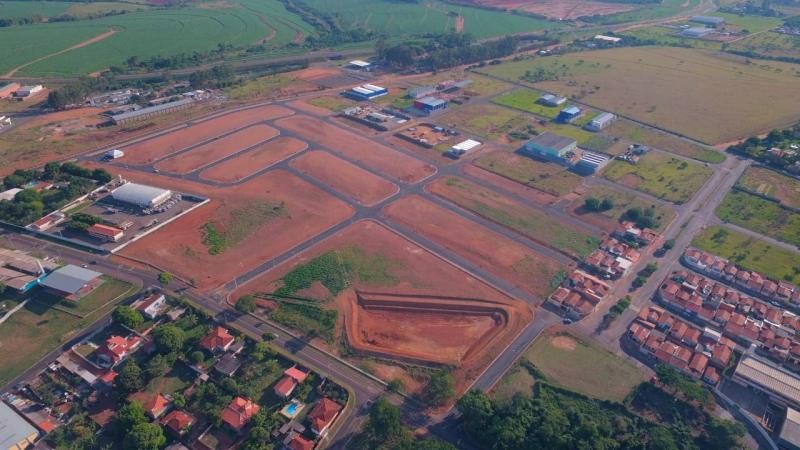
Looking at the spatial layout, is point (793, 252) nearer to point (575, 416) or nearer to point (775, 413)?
point (775, 413)

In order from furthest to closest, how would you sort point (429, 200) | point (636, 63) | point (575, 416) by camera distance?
1. point (636, 63)
2. point (429, 200)
3. point (575, 416)

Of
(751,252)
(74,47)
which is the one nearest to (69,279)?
(751,252)

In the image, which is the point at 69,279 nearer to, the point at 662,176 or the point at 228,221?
the point at 228,221

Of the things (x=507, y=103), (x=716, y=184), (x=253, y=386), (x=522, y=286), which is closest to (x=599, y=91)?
(x=507, y=103)

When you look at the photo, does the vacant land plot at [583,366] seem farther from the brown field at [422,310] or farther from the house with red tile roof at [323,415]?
the house with red tile roof at [323,415]

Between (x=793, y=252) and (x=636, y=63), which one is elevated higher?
(x=636, y=63)

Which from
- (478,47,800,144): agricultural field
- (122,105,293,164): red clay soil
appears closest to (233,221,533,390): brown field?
(122,105,293,164): red clay soil

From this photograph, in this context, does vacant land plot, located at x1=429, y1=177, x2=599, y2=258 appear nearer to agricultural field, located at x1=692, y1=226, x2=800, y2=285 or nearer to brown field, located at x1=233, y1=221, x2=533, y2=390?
brown field, located at x1=233, y1=221, x2=533, y2=390
